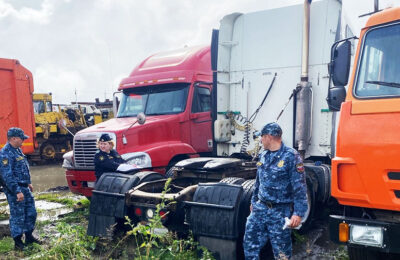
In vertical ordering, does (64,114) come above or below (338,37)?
below

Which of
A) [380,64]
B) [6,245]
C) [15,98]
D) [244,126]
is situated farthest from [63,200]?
[380,64]

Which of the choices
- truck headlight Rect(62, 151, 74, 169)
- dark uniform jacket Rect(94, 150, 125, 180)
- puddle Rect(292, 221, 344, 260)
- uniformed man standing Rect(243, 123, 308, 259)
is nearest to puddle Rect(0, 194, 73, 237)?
truck headlight Rect(62, 151, 74, 169)

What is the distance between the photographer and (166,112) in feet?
23.6

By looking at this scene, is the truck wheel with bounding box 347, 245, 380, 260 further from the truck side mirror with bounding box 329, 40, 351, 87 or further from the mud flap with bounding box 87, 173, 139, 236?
the mud flap with bounding box 87, 173, 139, 236

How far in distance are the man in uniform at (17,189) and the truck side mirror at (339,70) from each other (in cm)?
437

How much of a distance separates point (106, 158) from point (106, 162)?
3.0 inches

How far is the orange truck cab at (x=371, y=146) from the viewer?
3053mm

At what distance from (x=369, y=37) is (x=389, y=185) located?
1.48 m

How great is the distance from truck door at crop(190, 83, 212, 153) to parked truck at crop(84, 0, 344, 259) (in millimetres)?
1046

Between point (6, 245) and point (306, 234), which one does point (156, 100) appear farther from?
point (306, 234)

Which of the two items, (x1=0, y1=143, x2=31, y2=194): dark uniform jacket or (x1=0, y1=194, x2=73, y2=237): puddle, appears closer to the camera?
(x1=0, y1=143, x2=31, y2=194): dark uniform jacket

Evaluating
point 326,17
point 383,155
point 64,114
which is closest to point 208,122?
point 326,17

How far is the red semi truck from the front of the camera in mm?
6602

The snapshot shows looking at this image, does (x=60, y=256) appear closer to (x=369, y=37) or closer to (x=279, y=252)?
(x=279, y=252)
